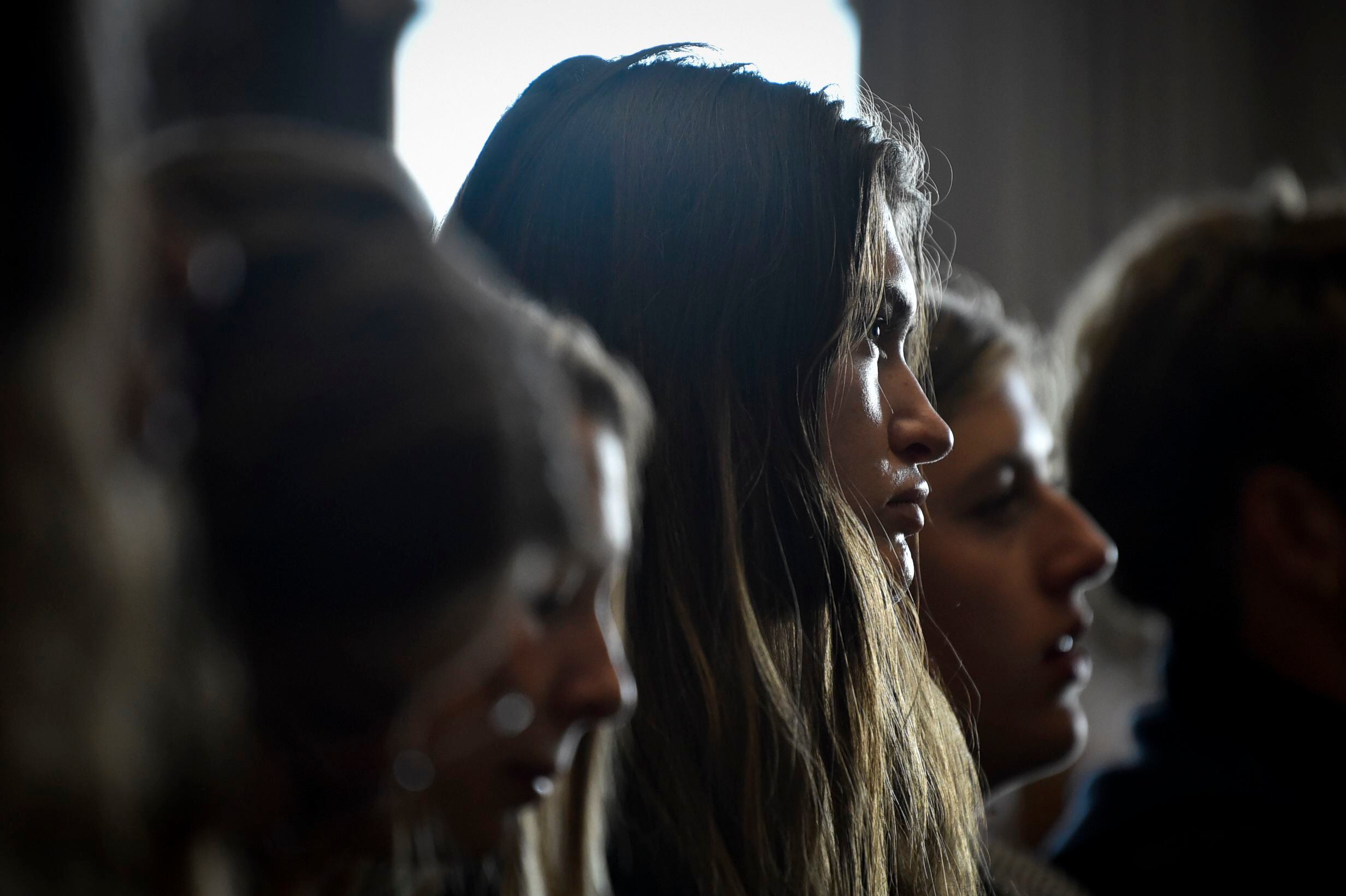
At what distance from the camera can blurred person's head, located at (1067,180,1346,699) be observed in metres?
1.12

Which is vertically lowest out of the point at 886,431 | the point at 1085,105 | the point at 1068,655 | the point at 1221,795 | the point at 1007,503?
the point at 1221,795

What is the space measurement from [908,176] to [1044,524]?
0.32 meters

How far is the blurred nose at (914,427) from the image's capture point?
83cm

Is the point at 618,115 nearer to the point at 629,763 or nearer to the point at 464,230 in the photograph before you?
the point at 464,230

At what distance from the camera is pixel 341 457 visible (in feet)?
1.34

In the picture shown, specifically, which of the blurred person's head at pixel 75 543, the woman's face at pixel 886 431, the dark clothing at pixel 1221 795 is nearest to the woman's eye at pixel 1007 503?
the woman's face at pixel 886 431

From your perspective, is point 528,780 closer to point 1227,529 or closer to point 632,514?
point 632,514

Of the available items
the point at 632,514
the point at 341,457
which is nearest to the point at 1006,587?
the point at 632,514

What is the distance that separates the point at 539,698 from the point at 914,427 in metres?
0.39

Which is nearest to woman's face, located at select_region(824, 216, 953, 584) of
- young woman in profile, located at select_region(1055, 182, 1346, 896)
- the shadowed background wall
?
young woman in profile, located at select_region(1055, 182, 1346, 896)

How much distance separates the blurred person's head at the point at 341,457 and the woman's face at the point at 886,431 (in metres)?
0.38

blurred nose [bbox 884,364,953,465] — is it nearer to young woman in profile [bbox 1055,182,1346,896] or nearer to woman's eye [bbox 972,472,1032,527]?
woman's eye [bbox 972,472,1032,527]

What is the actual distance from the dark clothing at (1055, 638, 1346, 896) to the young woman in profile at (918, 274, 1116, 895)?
0.10 m

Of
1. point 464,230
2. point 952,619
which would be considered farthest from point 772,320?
point 952,619
